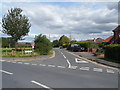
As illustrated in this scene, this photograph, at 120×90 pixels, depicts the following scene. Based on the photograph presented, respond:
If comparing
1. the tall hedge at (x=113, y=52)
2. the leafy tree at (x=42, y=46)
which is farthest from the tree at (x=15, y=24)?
the tall hedge at (x=113, y=52)

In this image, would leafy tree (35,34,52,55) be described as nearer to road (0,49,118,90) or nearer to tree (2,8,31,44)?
tree (2,8,31,44)

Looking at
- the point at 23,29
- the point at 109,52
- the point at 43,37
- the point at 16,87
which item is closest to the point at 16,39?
the point at 23,29

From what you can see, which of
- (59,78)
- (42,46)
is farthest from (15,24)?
(59,78)

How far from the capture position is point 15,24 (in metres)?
30.0

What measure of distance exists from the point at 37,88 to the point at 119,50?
1246 centimetres

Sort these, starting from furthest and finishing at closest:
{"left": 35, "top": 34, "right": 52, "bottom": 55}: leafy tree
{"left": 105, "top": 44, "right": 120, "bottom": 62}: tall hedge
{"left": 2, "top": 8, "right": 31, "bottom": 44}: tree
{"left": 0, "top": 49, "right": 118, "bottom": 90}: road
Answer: {"left": 2, "top": 8, "right": 31, "bottom": 44}: tree < {"left": 35, "top": 34, "right": 52, "bottom": 55}: leafy tree < {"left": 105, "top": 44, "right": 120, "bottom": 62}: tall hedge < {"left": 0, "top": 49, "right": 118, "bottom": 90}: road

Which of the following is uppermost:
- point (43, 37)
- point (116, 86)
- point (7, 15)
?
point (7, 15)

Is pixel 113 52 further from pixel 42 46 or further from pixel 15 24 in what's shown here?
pixel 15 24

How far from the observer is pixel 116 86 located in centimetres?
614

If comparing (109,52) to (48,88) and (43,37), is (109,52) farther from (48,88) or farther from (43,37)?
(48,88)

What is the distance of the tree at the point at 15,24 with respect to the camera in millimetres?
29809

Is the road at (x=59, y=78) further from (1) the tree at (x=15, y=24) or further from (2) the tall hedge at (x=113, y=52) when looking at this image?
(1) the tree at (x=15, y=24)

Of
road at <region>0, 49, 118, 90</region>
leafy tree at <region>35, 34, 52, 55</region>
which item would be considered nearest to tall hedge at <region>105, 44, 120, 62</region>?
road at <region>0, 49, 118, 90</region>

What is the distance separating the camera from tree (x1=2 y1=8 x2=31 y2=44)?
2981 centimetres
